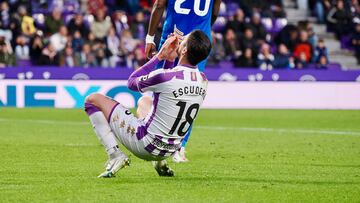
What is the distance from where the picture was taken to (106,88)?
23438 millimetres

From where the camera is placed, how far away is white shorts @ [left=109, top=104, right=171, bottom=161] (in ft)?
29.6

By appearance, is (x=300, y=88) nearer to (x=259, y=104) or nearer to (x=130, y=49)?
(x=259, y=104)

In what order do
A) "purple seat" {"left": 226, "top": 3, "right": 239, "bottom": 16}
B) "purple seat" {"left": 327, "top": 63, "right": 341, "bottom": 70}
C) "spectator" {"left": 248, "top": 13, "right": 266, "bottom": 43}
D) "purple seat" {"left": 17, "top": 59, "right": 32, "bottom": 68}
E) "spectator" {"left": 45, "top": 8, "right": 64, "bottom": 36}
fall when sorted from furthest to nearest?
"purple seat" {"left": 226, "top": 3, "right": 239, "bottom": 16} < "spectator" {"left": 248, "top": 13, "right": 266, "bottom": 43} < "purple seat" {"left": 327, "top": 63, "right": 341, "bottom": 70} < "spectator" {"left": 45, "top": 8, "right": 64, "bottom": 36} < "purple seat" {"left": 17, "top": 59, "right": 32, "bottom": 68}

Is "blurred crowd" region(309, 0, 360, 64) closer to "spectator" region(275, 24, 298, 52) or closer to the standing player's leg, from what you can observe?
"spectator" region(275, 24, 298, 52)

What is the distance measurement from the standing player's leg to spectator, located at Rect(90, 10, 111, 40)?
17796mm

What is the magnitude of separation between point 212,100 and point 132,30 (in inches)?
184

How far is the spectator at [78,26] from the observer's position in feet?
87.4

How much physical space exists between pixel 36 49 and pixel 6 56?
0.98 metres

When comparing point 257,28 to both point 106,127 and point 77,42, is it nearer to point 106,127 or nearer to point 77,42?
point 77,42

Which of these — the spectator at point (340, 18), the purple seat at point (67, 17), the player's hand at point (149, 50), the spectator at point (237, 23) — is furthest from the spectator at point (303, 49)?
the player's hand at point (149, 50)

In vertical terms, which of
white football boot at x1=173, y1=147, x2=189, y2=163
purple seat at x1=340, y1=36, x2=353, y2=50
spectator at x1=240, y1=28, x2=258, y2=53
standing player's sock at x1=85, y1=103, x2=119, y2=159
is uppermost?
standing player's sock at x1=85, y1=103, x2=119, y2=159

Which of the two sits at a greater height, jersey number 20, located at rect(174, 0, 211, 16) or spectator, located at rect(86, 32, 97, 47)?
jersey number 20, located at rect(174, 0, 211, 16)

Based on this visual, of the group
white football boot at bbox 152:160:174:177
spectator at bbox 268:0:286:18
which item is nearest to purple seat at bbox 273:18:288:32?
spectator at bbox 268:0:286:18

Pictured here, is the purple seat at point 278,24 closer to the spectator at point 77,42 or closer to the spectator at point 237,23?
the spectator at point 237,23
